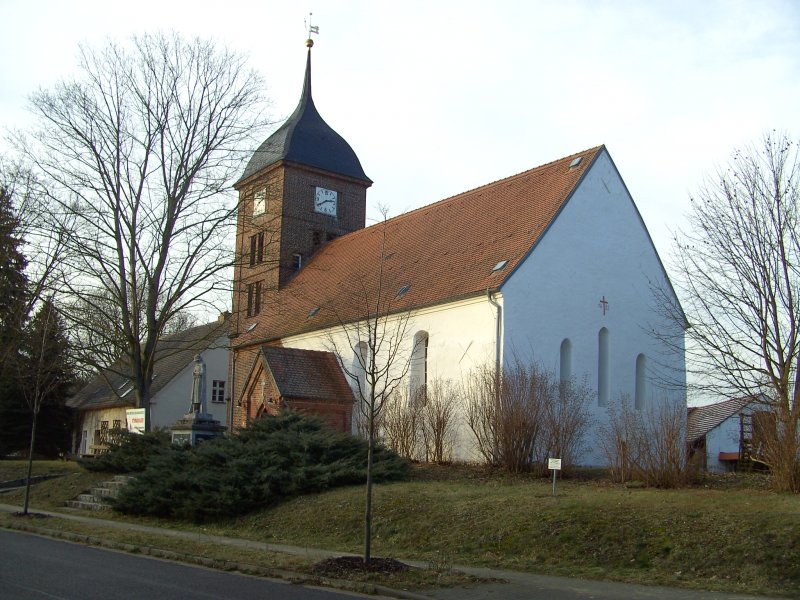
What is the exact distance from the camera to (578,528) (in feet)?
40.0

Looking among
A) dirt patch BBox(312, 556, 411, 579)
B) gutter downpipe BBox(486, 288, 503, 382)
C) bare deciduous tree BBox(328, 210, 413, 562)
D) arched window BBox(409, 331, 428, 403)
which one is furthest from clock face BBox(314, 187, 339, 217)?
dirt patch BBox(312, 556, 411, 579)

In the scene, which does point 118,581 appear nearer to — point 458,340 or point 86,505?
point 86,505

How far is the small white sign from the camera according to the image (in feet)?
80.1

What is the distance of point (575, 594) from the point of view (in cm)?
954

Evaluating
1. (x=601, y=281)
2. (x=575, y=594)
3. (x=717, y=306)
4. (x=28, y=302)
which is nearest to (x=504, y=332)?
(x=601, y=281)

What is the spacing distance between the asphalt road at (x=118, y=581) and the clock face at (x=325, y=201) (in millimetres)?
26279

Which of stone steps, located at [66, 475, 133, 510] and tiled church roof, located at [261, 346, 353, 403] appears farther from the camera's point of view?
tiled church roof, located at [261, 346, 353, 403]

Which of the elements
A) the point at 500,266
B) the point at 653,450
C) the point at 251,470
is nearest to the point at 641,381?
the point at 500,266

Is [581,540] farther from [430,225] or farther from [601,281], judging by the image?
[430,225]

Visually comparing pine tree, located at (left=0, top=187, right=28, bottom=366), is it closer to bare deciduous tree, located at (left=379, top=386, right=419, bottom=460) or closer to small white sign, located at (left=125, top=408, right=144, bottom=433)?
small white sign, located at (left=125, top=408, right=144, bottom=433)

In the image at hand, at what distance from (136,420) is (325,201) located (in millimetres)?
16574

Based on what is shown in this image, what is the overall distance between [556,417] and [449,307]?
18.1 ft

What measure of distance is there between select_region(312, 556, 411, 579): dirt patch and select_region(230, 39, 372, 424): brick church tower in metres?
24.8

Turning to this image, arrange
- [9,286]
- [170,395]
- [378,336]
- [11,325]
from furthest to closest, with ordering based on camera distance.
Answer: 1. [170,395]
2. [9,286]
3. [11,325]
4. [378,336]
